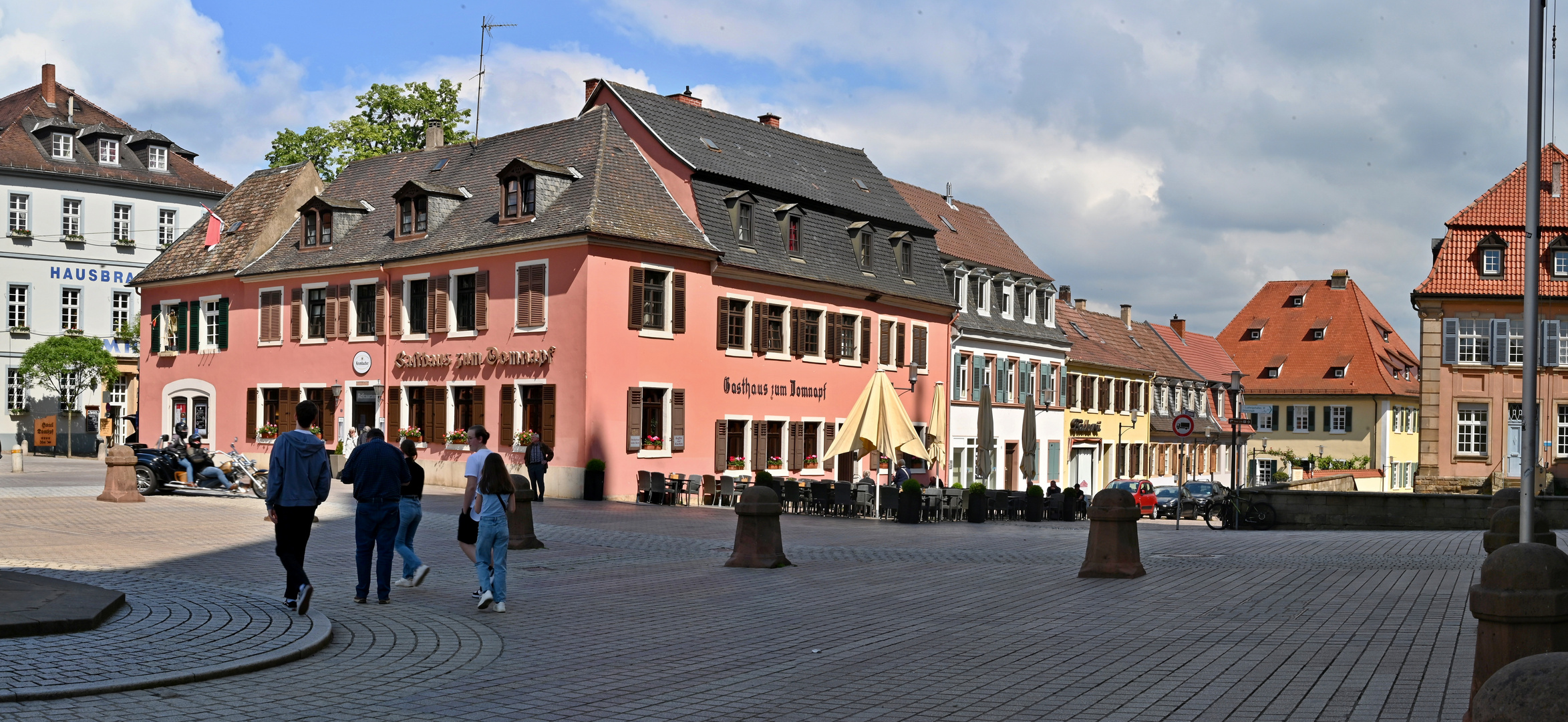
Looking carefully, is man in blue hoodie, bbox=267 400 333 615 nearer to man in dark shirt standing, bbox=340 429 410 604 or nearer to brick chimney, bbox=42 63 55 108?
man in dark shirt standing, bbox=340 429 410 604

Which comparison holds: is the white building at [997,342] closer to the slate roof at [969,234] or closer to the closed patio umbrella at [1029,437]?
the slate roof at [969,234]

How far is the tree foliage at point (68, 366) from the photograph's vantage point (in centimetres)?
5016

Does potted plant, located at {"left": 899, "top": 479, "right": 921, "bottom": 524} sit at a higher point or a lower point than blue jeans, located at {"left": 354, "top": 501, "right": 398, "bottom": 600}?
lower

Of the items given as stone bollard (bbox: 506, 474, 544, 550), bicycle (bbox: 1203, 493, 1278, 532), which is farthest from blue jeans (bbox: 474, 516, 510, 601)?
bicycle (bbox: 1203, 493, 1278, 532)

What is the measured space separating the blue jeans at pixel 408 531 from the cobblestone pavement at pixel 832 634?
11.1 inches

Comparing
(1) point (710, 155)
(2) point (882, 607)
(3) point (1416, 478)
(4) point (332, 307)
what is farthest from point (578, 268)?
(3) point (1416, 478)

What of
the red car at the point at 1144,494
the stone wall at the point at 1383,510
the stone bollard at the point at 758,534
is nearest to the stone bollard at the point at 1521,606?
the stone bollard at the point at 758,534

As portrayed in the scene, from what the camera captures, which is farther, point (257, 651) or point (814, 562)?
point (814, 562)

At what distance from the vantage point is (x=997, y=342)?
49.7 metres

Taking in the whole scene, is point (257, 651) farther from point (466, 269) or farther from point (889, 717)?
point (466, 269)

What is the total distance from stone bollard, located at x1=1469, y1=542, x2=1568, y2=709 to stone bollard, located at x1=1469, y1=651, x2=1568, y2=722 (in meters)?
2.29

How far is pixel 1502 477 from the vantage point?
45469 mm

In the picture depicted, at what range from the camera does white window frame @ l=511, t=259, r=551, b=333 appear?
1260 inches

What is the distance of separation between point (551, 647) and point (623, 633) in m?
0.82
